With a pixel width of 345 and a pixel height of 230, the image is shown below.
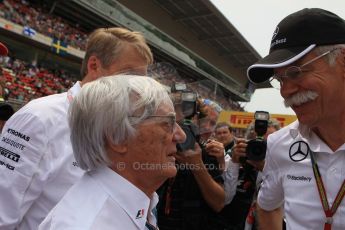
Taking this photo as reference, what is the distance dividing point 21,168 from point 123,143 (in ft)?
2.03

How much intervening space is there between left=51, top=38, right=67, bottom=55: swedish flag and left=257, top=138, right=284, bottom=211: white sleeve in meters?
15.8

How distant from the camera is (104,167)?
4.12 ft

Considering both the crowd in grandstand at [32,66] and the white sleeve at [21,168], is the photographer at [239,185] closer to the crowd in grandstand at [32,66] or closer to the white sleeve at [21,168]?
the white sleeve at [21,168]

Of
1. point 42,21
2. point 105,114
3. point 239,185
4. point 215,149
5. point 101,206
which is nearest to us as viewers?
point 101,206

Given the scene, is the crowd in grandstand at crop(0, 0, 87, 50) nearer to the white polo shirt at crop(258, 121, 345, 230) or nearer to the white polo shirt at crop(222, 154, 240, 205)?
the white polo shirt at crop(222, 154, 240, 205)

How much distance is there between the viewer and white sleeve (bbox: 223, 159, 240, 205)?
102 inches

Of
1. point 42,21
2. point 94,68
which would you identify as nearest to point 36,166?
point 94,68

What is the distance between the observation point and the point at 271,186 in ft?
6.21

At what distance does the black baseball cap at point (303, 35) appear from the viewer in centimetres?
147

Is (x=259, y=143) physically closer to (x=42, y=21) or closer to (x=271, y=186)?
(x=271, y=186)

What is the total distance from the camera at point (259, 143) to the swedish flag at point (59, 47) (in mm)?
15324

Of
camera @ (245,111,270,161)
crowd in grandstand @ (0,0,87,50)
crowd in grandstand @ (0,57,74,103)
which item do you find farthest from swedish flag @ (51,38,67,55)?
camera @ (245,111,270,161)

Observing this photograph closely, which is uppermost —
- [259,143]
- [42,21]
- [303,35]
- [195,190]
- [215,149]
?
[42,21]

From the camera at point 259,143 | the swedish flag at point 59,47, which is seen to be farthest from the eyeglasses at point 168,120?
the swedish flag at point 59,47
